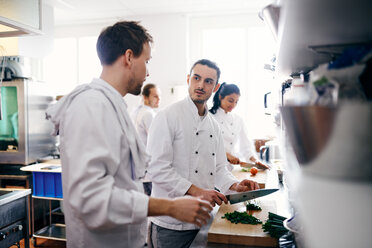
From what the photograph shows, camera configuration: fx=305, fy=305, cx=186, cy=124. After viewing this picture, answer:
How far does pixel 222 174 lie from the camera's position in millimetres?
2125

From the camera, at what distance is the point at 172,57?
5156mm

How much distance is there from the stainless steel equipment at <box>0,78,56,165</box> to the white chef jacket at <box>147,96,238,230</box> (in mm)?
2538

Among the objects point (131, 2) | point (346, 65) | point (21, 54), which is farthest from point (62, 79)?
point (346, 65)

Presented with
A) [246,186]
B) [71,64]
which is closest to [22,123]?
[71,64]

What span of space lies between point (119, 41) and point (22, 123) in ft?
10.2

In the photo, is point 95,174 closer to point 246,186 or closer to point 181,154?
point 181,154

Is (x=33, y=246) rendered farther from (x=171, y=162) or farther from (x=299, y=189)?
(x=299, y=189)

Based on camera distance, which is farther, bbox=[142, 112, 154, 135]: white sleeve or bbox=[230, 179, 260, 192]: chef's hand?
bbox=[142, 112, 154, 135]: white sleeve

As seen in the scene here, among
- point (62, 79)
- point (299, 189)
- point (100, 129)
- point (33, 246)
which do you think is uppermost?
point (62, 79)

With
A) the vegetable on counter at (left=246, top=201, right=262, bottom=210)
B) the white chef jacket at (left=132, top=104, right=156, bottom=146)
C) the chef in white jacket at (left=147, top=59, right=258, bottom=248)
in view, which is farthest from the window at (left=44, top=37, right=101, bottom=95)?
the vegetable on counter at (left=246, top=201, right=262, bottom=210)

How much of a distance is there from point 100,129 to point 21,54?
376 cm

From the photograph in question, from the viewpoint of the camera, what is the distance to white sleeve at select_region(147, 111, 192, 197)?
70.2 inches

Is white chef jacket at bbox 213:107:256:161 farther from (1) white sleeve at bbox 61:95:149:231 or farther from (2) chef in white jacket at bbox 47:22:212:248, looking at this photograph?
(1) white sleeve at bbox 61:95:149:231

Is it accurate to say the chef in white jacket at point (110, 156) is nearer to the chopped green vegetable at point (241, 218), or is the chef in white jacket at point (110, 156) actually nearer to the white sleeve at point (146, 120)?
the chopped green vegetable at point (241, 218)
